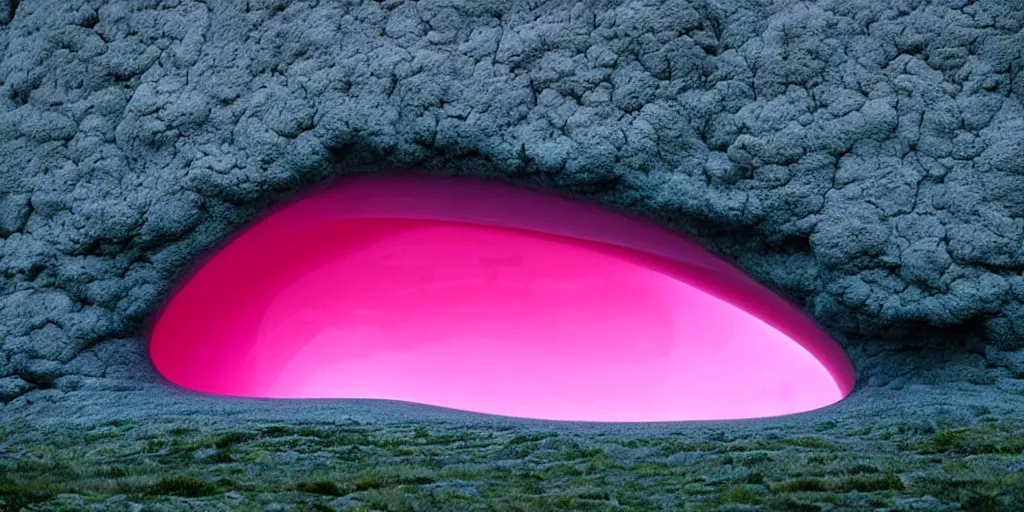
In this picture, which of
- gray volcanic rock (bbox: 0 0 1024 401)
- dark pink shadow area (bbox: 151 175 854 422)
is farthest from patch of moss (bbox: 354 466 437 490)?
dark pink shadow area (bbox: 151 175 854 422)

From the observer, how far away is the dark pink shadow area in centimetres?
406

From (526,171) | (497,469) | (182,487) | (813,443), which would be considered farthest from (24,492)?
(813,443)

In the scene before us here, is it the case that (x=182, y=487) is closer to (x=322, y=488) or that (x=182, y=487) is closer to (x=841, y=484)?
(x=322, y=488)

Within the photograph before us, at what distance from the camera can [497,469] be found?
8.71 feet

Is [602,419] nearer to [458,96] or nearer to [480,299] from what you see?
[480,299]

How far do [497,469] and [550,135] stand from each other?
1.36 m

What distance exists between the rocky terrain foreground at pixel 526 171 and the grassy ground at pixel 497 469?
2cm

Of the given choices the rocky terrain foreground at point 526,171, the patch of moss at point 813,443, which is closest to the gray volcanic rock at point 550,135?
the rocky terrain foreground at point 526,171

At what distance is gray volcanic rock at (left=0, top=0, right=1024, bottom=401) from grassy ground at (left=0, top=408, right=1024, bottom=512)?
1.87 ft

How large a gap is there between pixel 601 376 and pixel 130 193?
2108 mm

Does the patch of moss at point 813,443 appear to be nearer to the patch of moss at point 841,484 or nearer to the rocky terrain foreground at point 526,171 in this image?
the rocky terrain foreground at point 526,171

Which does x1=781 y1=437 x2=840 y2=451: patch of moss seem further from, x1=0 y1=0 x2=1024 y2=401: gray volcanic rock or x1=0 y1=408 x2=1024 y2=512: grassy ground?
x1=0 y1=0 x2=1024 y2=401: gray volcanic rock

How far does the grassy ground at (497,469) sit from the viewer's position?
230 centimetres

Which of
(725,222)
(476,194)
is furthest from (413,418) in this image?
(725,222)
